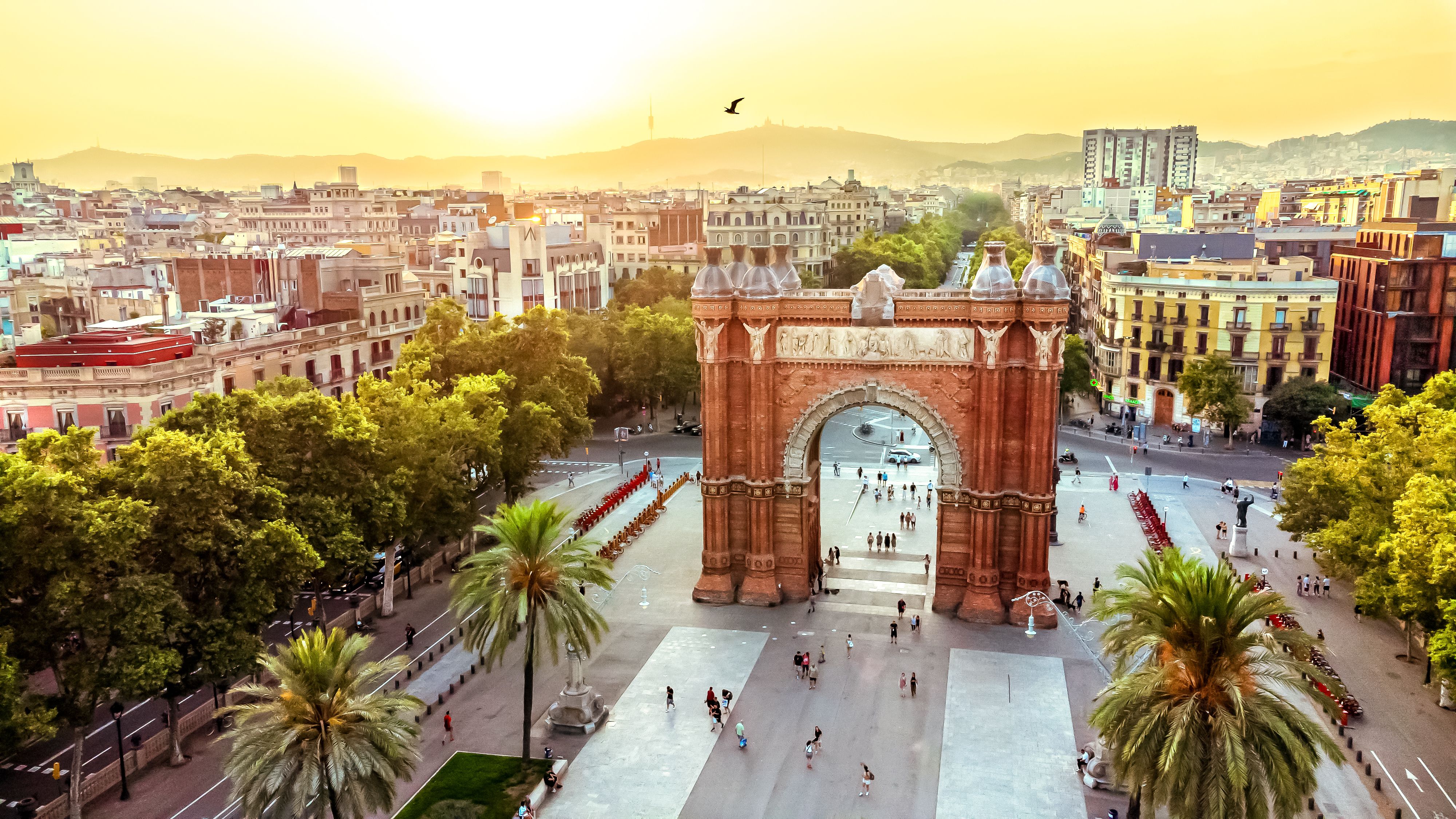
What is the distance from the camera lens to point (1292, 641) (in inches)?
979

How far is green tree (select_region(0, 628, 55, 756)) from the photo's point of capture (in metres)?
26.9

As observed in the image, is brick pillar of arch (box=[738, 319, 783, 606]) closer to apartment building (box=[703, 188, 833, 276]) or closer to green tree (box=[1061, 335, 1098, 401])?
green tree (box=[1061, 335, 1098, 401])

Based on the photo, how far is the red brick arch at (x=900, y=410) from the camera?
4356 cm

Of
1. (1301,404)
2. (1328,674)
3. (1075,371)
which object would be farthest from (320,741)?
(1075,371)

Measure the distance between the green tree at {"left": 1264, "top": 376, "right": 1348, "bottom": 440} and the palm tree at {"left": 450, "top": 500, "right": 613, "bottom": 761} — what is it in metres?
61.4

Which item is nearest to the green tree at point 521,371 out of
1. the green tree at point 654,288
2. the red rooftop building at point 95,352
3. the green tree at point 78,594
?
the red rooftop building at point 95,352

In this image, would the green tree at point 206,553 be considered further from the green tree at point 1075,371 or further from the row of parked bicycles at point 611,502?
the green tree at point 1075,371

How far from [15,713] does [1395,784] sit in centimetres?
4054

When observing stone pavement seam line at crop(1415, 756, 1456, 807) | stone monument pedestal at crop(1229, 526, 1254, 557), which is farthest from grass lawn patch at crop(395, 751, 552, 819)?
stone monument pedestal at crop(1229, 526, 1254, 557)

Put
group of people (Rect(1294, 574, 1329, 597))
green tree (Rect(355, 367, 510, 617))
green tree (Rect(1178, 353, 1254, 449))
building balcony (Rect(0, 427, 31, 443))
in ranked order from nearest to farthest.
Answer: green tree (Rect(355, 367, 510, 617)) → group of people (Rect(1294, 574, 1329, 597)) → building balcony (Rect(0, 427, 31, 443)) → green tree (Rect(1178, 353, 1254, 449))

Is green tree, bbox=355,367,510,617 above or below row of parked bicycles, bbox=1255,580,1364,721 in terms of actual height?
above

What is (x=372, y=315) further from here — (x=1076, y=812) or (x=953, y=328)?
(x=1076, y=812)

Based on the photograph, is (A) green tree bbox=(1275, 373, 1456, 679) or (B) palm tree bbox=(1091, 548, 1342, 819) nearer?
(B) palm tree bbox=(1091, 548, 1342, 819)

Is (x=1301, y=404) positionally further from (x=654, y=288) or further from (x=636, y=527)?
(x=654, y=288)
